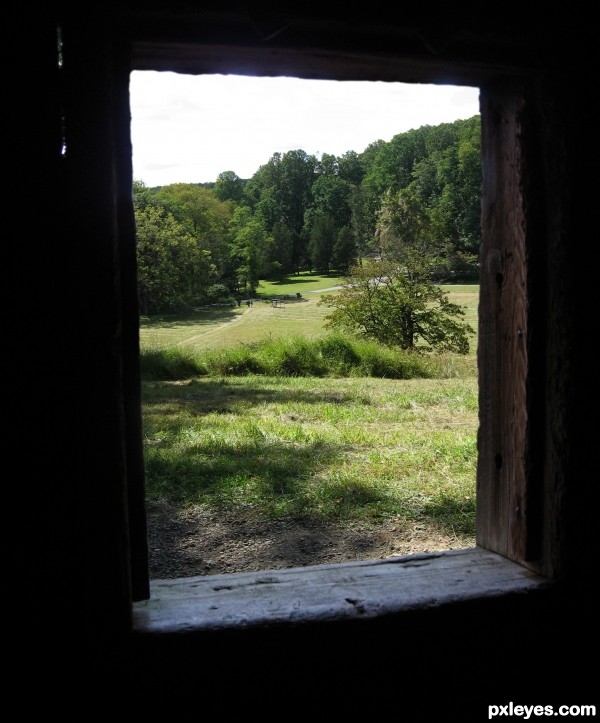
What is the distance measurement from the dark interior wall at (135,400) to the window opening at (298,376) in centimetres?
159

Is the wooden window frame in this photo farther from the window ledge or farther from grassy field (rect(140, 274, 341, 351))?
grassy field (rect(140, 274, 341, 351))

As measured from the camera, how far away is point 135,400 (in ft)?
5.24

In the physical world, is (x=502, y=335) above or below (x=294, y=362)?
above

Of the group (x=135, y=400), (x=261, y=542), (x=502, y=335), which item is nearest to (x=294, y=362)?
(x=261, y=542)

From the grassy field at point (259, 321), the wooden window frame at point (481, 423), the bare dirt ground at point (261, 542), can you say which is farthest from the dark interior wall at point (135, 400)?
the grassy field at point (259, 321)

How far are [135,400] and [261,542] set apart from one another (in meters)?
2.15

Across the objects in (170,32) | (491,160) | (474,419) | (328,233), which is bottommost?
(474,419)

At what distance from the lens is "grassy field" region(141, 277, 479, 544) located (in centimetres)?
406

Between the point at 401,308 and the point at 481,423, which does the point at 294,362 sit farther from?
the point at 481,423

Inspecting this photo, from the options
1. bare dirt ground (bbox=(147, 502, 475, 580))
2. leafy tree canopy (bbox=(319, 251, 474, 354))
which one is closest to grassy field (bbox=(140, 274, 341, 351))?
leafy tree canopy (bbox=(319, 251, 474, 354))

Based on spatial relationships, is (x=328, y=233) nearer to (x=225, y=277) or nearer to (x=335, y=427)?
(x=225, y=277)

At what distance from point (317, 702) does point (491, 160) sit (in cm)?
168

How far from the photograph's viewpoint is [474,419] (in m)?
6.61

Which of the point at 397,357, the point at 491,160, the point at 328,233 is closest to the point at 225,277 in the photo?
the point at 328,233
